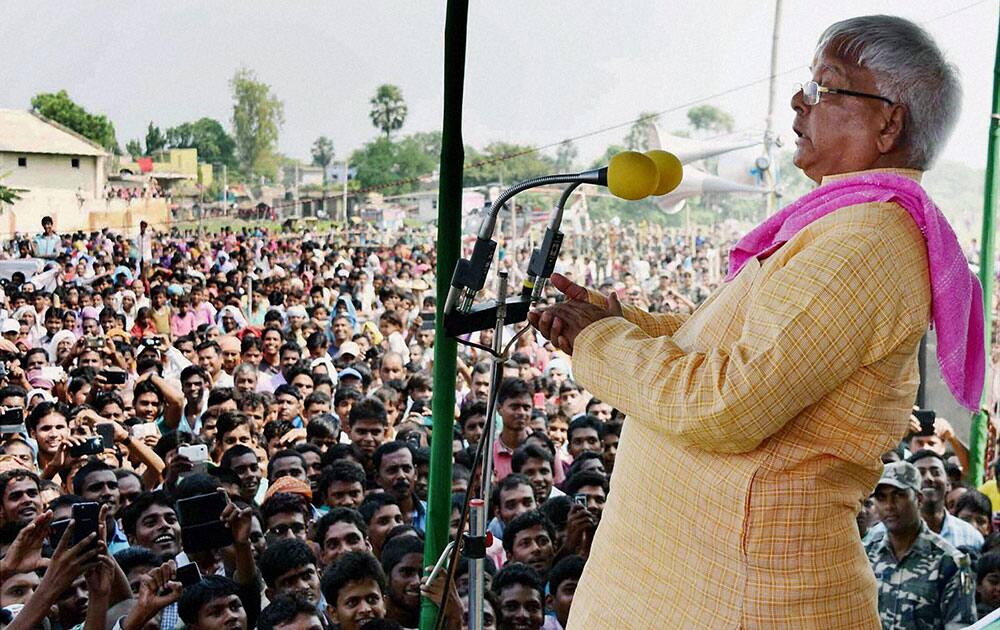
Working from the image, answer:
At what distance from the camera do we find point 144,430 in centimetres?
380

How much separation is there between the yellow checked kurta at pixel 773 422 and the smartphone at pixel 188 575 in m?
1.50

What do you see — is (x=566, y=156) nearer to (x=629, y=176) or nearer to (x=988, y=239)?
(x=988, y=239)

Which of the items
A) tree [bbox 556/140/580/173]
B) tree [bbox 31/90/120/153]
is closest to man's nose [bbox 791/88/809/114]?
tree [bbox 31/90/120/153]

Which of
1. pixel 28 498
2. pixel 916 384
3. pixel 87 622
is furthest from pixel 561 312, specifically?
pixel 28 498

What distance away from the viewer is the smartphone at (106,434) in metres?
3.27

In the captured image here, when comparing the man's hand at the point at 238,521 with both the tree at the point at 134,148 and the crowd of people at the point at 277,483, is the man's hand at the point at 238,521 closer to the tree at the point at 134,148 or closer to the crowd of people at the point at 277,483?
the crowd of people at the point at 277,483

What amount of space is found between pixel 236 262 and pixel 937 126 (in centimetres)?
780

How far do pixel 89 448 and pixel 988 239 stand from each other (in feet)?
10.9

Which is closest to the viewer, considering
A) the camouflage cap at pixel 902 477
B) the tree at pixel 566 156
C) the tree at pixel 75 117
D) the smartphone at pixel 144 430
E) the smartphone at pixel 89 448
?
the camouflage cap at pixel 902 477

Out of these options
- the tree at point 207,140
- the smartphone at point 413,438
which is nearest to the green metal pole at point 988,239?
the smartphone at point 413,438

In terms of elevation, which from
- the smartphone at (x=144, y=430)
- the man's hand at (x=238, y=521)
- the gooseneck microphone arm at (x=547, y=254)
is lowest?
the smartphone at (x=144, y=430)

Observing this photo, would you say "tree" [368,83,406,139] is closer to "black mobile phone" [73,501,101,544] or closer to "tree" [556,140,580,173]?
"tree" [556,140,580,173]

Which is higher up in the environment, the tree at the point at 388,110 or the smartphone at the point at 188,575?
the tree at the point at 388,110

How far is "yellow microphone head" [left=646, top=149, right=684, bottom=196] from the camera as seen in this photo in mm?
1164
